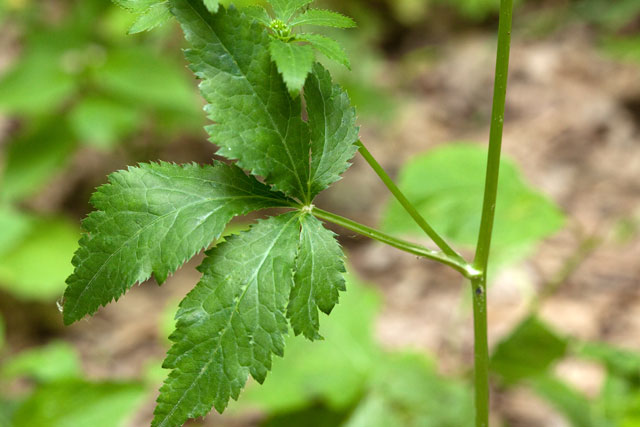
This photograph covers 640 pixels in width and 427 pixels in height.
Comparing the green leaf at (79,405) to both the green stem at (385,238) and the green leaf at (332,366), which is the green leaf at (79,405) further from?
the green stem at (385,238)

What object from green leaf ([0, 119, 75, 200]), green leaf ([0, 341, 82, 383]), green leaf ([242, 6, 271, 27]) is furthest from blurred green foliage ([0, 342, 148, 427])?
green leaf ([0, 119, 75, 200])

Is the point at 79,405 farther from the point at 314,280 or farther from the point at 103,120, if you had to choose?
the point at 103,120

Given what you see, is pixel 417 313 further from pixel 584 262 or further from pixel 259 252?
pixel 259 252

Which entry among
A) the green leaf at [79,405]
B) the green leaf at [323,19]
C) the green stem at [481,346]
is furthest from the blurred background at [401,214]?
the green leaf at [323,19]

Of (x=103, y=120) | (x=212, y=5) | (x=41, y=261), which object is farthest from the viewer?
(x=41, y=261)

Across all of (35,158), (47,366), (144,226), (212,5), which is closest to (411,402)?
(47,366)

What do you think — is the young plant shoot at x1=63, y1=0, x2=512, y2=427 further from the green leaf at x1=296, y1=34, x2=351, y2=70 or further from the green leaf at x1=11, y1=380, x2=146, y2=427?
the green leaf at x1=11, y1=380, x2=146, y2=427

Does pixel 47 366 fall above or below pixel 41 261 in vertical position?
below
